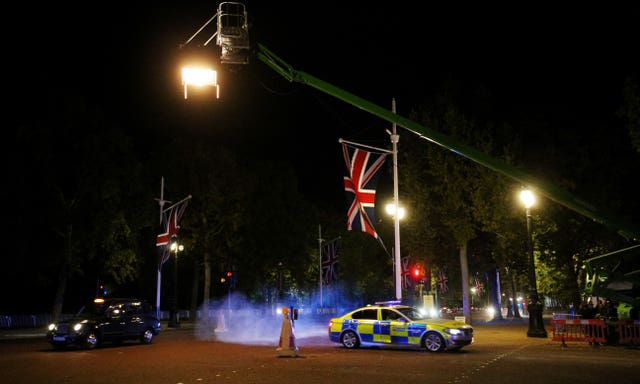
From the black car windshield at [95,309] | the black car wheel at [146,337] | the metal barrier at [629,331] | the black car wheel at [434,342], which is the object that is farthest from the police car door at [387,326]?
the black car windshield at [95,309]

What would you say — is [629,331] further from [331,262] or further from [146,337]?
[331,262]

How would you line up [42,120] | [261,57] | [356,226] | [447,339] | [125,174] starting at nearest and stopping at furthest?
[261,57]
[447,339]
[356,226]
[42,120]
[125,174]

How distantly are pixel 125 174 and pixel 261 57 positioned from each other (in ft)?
95.6

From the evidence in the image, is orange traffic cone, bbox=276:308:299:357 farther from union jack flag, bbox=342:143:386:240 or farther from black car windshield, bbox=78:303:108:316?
black car windshield, bbox=78:303:108:316

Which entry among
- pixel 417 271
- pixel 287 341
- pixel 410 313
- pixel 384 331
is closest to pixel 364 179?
pixel 410 313

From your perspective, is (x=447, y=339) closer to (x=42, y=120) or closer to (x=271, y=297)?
(x=42, y=120)

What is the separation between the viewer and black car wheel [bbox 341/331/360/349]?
20.3m

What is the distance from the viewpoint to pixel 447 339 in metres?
18.4

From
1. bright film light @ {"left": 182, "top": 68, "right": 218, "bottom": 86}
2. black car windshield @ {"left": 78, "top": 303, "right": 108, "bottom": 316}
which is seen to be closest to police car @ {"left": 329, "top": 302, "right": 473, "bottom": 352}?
black car windshield @ {"left": 78, "top": 303, "right": 108, "bottom": 316}

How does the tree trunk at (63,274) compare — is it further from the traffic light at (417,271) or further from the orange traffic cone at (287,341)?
the orange traffic cone at (287,341)

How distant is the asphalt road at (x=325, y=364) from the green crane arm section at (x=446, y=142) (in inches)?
157

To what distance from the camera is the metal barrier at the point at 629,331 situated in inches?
810

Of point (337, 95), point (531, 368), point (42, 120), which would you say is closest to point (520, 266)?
point (531, 368)

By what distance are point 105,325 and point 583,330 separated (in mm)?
18410
